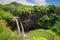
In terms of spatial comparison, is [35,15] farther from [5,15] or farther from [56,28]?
[5,15]

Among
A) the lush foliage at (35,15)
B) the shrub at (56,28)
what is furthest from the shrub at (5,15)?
the shrub at (56,28)

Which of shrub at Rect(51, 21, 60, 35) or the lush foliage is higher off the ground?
the lush foliage

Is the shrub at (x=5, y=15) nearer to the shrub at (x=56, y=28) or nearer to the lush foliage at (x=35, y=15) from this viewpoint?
the lush foliage at (x=35, y=15)

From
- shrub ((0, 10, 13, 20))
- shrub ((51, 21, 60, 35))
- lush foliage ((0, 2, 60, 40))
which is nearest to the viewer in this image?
shrub ((0, 10, 13, 20))

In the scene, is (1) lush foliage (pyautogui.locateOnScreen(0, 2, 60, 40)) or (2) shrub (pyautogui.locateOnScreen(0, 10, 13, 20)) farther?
(1) lush foliage (pyautogui.locateOnScreen(0, 2, 60, 40))

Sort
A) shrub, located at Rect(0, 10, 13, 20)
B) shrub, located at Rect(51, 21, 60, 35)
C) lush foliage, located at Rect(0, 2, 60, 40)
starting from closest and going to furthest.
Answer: shrub, located at Rect(0, 10, 13, 20)
shrub, located at Rect(51, 21, 60, 35)
lush foliage, located at Rect(0, 2, 60, 40)

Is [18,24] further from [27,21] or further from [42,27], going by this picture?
[42,27]

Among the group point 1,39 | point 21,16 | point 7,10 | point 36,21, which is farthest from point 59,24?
point 1,39

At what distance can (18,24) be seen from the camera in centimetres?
1143

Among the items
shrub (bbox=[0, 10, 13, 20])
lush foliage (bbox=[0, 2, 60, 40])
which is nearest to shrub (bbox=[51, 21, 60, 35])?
lush foliage (bbox=[0, 2, 60, 40])

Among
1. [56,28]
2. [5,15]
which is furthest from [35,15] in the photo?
[5,15]

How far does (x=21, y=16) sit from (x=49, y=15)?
168 centimetres

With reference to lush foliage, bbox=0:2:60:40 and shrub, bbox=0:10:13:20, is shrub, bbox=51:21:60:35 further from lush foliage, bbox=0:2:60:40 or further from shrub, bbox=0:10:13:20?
shrub, bbox=0:10:13:20

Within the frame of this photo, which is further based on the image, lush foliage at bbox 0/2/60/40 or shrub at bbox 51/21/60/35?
lush foliage at bbox 0/2/60/40
